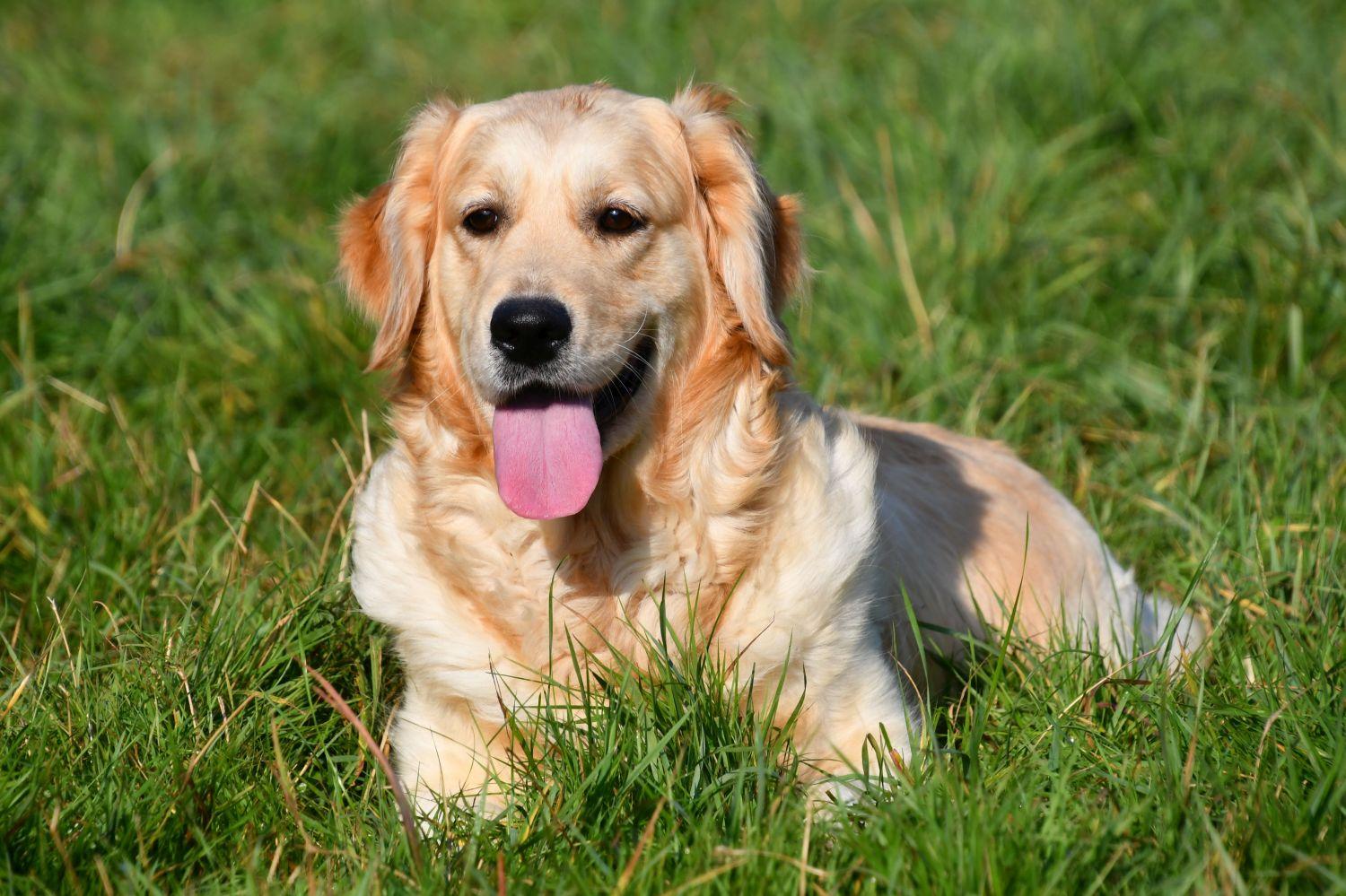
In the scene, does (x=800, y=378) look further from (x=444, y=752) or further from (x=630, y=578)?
(x=444, y=752)

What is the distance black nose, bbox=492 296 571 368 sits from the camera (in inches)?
114

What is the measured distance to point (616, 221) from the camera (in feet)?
10.3

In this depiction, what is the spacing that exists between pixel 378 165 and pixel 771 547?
179 inches

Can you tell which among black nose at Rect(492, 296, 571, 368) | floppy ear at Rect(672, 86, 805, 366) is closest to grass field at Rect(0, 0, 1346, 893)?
black nose at Rect(492, 296, 571, 368)

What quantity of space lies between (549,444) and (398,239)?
0.74 meters

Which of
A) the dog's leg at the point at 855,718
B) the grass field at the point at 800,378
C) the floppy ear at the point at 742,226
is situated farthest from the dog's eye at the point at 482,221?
the dog's leg at the point at 855,718

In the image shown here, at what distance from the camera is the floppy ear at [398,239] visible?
3340 mm

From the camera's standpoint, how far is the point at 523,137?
3135 mm

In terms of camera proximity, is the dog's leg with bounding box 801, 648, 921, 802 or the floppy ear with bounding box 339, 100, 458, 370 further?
the floppy ear with bounding box 339, 100, 458, 370

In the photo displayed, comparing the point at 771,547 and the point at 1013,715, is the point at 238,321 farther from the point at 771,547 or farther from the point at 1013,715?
the point at 1013,715

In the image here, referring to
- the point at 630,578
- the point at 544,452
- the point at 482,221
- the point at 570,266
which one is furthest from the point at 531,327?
the point at 630,578

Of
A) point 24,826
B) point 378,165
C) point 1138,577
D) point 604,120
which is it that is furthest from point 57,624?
point 378,165

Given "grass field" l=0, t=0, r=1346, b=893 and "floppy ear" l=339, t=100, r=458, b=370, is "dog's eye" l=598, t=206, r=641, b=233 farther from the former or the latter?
"grass field" l=0, t=0, r=1346, b=893

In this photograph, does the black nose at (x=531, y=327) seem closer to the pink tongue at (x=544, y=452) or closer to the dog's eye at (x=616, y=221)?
the pink tongue at (x=544, y=452)
